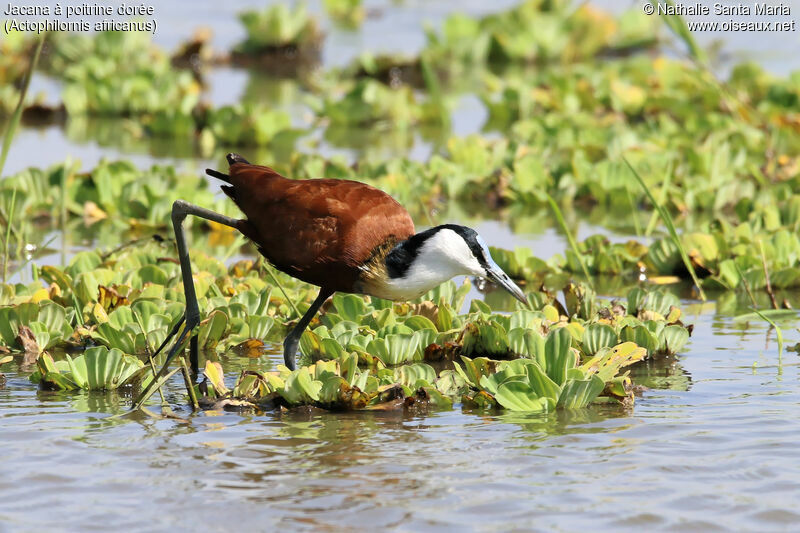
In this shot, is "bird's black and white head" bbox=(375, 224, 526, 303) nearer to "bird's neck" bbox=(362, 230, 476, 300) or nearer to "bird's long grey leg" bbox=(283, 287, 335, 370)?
"bird's neck" bbox=(362, 230, 476, 300)

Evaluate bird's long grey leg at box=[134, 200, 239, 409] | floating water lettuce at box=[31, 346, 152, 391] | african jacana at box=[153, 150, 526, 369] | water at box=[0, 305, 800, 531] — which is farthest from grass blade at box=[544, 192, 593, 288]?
floating water lettuce at box=[31, 346, 152, 391]

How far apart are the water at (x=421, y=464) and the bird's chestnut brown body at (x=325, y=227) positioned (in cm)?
62

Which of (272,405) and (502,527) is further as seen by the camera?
(272,405)

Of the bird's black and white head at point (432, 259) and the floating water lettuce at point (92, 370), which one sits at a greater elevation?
the bird's black and white head at point (432, 259)

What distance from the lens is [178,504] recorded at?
366cm

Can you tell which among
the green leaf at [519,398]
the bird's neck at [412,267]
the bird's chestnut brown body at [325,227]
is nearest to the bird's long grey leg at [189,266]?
the bird's chestnut brown body at [325,227]

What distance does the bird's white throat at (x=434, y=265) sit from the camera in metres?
4.82

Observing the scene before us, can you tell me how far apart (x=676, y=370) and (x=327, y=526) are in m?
2.25

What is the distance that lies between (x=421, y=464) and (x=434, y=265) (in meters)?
1.06

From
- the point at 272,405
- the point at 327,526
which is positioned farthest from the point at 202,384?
the point at 327,526

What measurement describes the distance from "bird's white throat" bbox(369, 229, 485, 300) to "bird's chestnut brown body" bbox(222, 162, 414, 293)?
0.42ft

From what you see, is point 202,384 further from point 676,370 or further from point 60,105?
point 60,105

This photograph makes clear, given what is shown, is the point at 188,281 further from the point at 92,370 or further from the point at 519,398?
the point at 519,398

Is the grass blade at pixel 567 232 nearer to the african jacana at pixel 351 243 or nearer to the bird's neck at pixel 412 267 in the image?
the african jacana at pixel 351 243
